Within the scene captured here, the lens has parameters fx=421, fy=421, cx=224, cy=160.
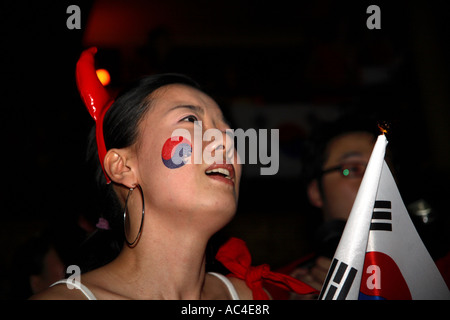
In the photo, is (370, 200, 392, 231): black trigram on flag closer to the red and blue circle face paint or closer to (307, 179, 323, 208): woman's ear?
the red and blue circle face paint

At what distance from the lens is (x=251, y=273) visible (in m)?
1.46

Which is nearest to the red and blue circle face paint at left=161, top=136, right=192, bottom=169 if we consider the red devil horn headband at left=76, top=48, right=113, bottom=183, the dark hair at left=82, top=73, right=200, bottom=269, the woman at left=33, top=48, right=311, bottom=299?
the woman at left=33, top=48, right=311, bottom=299

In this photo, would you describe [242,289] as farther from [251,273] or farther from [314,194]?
[314,194]

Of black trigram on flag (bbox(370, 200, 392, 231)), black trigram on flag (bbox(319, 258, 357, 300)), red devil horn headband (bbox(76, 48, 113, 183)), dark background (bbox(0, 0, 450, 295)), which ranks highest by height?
dark background (bbox(0, 0, 450, 295))

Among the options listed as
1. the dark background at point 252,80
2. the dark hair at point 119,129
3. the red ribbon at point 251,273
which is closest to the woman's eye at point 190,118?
the dark hair at point 119,129

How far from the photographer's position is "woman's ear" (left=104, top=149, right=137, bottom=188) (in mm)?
1330

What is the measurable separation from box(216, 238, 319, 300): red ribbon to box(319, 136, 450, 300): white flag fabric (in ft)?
1.17

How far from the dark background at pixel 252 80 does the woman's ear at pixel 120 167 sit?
664mm

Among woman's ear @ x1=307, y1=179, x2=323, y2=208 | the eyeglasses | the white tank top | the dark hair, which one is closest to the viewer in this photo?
the white tank top

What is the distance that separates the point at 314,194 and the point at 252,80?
2544 millimetres

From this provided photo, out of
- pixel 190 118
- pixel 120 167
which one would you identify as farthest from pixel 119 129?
pixel 190 118

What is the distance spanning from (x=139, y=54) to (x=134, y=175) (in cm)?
330

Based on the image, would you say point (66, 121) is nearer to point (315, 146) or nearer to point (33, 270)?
point (33, 270)
